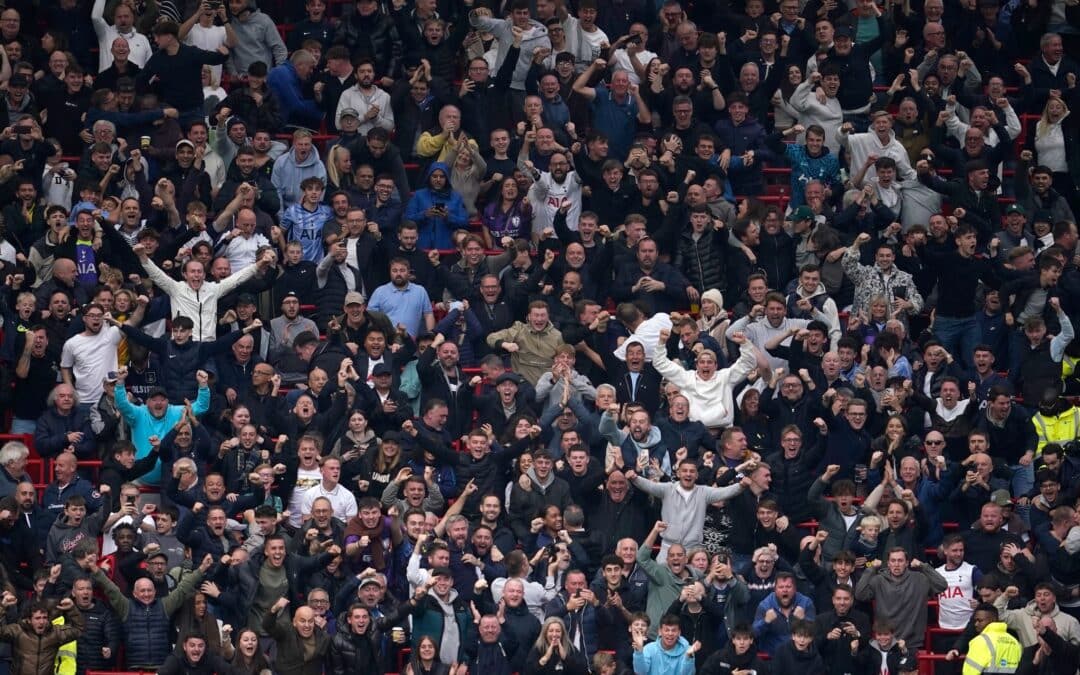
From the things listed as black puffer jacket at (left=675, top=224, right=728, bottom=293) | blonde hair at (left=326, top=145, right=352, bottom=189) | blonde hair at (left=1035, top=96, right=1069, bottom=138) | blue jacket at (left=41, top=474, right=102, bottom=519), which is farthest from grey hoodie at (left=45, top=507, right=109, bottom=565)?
blonde hair at (left=1035, top=96, right=1069, bottom=138)

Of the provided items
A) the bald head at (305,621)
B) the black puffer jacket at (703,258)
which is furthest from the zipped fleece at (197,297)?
the black puffer jacket at (703,258)

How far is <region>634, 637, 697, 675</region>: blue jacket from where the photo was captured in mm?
21000

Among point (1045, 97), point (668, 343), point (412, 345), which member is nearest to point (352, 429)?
point (412, 345)

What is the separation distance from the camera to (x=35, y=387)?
2353cm

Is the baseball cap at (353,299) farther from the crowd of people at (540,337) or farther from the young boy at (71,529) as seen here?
the young boy at (71,529)

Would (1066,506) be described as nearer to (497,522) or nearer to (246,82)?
(497,522)

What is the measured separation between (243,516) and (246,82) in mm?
6609

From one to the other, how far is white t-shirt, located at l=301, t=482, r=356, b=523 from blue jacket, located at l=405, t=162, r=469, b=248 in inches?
149

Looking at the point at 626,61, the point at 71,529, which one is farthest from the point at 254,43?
the point at 71,529

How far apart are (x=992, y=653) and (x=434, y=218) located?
24.5ft

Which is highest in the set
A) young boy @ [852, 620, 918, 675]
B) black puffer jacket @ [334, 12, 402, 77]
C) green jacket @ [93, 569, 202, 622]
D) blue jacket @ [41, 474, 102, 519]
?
black puffer jacket @ [334, 12, 402, 77]

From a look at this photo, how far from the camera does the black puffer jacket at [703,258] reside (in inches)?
983

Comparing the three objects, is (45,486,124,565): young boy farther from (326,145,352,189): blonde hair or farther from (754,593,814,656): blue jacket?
(754,593,814,656): blue jacket

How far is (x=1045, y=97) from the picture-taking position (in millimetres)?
27656
